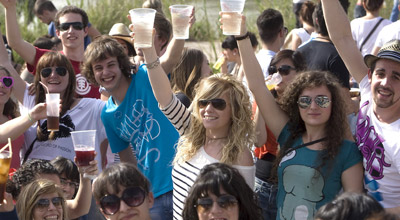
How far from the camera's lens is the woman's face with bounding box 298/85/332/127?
4148 mm

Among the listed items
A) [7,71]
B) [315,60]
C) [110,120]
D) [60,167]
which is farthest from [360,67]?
[7,71]

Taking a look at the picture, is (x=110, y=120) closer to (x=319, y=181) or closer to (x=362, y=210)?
(x=319, y=181)

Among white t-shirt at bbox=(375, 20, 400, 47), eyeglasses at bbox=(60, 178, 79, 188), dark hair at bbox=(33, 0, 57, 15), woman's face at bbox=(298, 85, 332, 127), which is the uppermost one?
woman's face at bbox=(298, 85, 332, 127)

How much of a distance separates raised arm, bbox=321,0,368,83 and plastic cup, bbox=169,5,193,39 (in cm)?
92

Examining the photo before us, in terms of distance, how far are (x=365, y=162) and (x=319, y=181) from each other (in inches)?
11.8

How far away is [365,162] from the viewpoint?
402cm

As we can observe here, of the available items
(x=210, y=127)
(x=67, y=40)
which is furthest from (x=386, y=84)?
(x=67, y=40)

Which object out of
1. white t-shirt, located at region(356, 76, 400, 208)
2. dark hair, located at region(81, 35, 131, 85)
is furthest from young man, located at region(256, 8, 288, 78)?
white t-shirt, located at region(356, 76, 400, 208)

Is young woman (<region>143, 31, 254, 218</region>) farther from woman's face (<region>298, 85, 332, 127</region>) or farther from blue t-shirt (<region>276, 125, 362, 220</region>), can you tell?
woman's face (<region>298, 85, 332, 127</region>)

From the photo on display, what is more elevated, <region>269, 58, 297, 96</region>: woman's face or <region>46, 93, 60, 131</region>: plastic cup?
<region>269, 58, 297, 96</region>: woman's face

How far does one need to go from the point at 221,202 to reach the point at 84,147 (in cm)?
113

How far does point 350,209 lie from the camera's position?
2.95m

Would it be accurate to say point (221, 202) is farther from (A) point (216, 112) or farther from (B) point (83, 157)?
(B) point (83, 157)

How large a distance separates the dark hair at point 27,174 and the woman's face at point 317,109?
1.76 metres
